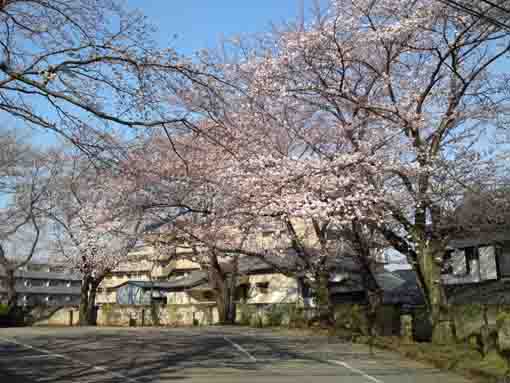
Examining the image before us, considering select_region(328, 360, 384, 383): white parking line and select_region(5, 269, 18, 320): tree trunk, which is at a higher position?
select_region(5, 269, 18, 320): tree trunk

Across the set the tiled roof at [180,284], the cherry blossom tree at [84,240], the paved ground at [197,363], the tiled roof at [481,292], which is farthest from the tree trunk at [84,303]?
→ the tiled roof at [481,292]

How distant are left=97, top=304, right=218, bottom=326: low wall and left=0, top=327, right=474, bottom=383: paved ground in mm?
13694

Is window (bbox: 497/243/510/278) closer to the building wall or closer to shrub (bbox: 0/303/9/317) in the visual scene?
the building wall

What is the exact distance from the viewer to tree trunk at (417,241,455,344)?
13.8 meters

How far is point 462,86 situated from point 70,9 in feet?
31.7

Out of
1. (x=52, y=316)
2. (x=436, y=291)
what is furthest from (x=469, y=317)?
(x=52, y=316)

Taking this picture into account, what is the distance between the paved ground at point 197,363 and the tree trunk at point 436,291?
1.83 m

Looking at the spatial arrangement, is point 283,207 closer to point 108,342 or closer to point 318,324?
point 108,342

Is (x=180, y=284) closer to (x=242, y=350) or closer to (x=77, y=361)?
(x=242, y=350)

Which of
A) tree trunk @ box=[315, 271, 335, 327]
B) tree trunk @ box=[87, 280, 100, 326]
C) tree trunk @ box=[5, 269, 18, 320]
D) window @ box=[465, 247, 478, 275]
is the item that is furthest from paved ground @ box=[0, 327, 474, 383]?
tree trunk @ box=[87, 280, 100, 326]

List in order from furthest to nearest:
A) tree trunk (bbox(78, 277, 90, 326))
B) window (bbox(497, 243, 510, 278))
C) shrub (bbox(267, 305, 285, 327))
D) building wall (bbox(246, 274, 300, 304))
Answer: building wall (bbox(246, 274, 300, 304)) → tree trunk (bbox(78, 277, 90, 326)) → window (bbox(497, 243, 510, 278)) → shrub (bbox(267, 305, 285, 327))

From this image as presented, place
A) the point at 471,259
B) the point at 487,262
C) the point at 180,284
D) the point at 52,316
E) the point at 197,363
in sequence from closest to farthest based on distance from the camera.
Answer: the point at 197,363, the point at 487,262, the point at 471,259, the point at 52,316, the point at 180,284

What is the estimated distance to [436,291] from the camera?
13.9 m

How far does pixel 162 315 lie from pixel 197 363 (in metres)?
19.2
